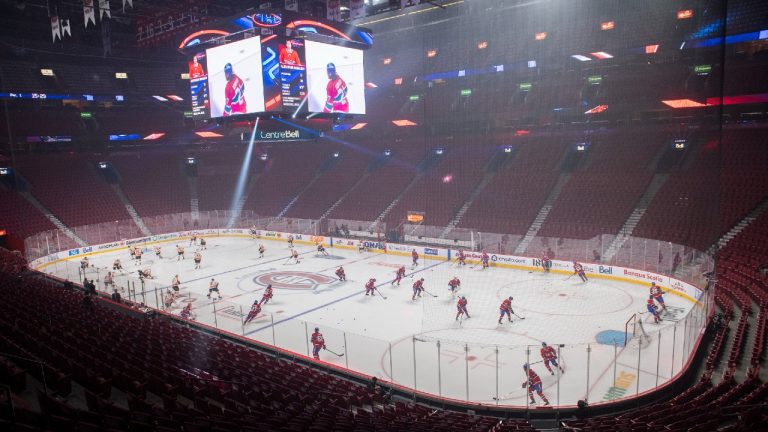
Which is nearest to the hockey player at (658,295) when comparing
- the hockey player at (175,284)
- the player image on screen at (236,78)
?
the player image on screen at (236,78)

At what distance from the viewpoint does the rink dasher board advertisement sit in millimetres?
20789

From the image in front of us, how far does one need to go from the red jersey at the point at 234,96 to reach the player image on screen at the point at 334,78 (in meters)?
2.95

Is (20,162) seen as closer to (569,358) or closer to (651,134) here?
(569,358)

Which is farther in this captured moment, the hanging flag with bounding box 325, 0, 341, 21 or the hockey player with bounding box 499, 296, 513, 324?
the hanging flag with bounding box 325, 0, 341, 21

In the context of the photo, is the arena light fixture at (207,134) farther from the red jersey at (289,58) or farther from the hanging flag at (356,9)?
the hanging flag at (356,9)

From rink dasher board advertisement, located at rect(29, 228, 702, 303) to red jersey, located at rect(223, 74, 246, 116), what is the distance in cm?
1190

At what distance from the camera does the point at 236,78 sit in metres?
22.6

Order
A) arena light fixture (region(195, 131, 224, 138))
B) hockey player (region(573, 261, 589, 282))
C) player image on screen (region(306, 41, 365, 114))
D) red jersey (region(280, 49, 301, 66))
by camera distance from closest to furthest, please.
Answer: red jersey (region(280, 49, 301, 66))
hockey player (region(573, 261, 589, 282))
player image on screen (region(306, 41, 365, 114))
arena light fixture (region(195, 131, 224, 138))

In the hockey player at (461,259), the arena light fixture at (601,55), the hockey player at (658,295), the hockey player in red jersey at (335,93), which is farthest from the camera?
the arena light fixture at (601,55)

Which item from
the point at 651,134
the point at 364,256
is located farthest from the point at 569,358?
the point at 651,134

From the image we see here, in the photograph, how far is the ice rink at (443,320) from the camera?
11.9 m

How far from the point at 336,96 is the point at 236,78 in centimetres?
451

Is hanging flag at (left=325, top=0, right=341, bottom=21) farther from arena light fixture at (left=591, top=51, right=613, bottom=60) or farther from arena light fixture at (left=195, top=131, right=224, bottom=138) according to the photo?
arena light fixture at (left=195, top=131, right=224, bottom=138)

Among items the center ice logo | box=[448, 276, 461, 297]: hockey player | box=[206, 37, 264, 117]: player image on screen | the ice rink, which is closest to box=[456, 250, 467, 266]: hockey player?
the ice rink
